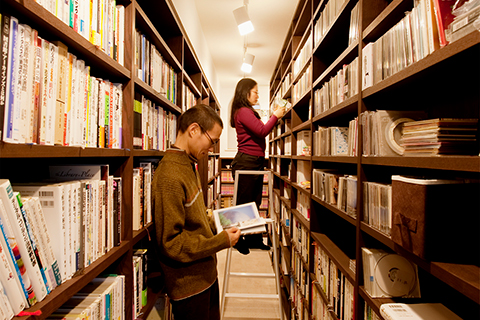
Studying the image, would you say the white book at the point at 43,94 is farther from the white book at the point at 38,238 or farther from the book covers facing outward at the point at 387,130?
the book covers facing outward at the point at 387,130

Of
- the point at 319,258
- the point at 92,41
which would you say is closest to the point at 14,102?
the point at 92,41

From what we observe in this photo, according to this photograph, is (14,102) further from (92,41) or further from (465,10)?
(465,10)

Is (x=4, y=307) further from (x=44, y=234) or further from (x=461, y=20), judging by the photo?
(x=461, y=20)

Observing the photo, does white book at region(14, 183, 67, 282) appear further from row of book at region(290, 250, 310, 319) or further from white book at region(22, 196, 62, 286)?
row of book at region(290, 250, 310, 319)

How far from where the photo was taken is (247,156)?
2336 millimetres

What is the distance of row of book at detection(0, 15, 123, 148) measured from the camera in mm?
476

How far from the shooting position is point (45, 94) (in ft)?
1.86

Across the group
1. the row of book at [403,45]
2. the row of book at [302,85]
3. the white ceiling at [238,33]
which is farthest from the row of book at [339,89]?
the white ceiling at [238,33]

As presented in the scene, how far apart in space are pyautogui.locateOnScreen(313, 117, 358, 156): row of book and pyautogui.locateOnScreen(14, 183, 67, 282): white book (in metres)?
1.10

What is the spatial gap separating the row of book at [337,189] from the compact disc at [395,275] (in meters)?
0.23

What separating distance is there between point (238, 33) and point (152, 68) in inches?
101

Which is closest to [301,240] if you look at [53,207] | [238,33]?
[53,207]

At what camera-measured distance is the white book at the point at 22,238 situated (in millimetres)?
463

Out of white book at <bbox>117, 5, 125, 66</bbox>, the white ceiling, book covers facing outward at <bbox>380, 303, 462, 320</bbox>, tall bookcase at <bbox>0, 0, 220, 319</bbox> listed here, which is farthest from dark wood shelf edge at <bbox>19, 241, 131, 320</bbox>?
the white ceiling
